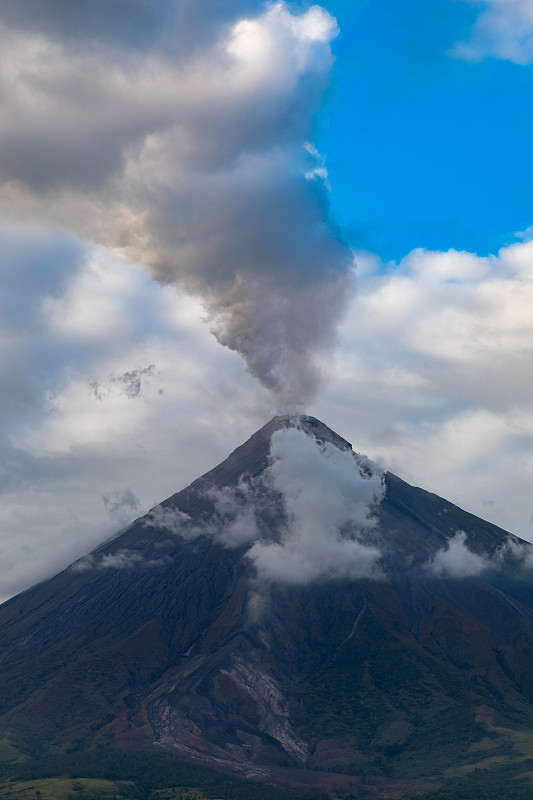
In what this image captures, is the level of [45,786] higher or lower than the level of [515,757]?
higher

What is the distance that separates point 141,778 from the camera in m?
186

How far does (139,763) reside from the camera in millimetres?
192250

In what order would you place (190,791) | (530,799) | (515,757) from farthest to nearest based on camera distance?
(515,757) < (190,791) < (530,799)

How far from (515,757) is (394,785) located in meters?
27.0

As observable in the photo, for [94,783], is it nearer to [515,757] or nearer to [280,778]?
[280,778]

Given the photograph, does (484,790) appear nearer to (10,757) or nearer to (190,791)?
(190,791)

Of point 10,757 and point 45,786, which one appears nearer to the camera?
point 45,786

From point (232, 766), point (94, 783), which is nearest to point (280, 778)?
point (232, 766)

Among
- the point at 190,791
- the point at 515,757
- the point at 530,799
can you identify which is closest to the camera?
the point at 530,799

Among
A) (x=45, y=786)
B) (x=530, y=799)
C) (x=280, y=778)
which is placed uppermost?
(x=45, y=786)

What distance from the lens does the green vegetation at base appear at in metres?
177

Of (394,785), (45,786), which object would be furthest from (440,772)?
(45,786)

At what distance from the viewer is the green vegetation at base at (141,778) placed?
177400 mm

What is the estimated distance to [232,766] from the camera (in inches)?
7682
